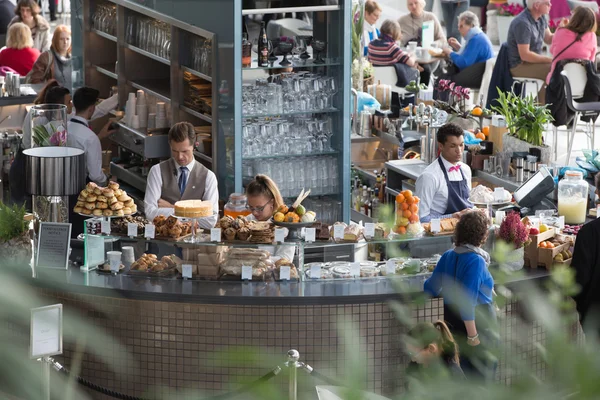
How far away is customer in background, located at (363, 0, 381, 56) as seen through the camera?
12.6 meters

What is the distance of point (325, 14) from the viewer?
7711mm

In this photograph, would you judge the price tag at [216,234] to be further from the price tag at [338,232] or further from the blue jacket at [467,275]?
the blue jacket at [467,275]

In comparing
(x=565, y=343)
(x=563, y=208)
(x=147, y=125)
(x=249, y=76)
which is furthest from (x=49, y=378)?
(x=147, y=125)

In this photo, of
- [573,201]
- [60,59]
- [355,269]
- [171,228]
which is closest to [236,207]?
[171,228]

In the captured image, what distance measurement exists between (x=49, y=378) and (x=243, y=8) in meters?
6.89

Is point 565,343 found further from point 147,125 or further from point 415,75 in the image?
point 415,75

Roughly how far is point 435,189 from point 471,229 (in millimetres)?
1411

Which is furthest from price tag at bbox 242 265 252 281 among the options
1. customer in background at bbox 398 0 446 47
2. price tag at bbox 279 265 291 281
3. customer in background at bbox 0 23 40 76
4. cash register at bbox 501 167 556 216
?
customer in background at bbox 398 0 446 47

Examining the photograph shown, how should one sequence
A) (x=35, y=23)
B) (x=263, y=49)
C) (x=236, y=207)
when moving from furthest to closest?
(x=35, y=23), (x=263, y=49), (x=236, y=207)

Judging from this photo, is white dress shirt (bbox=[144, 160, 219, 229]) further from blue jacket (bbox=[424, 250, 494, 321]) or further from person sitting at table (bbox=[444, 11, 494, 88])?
person sitting at table (bbox=[444, 11, 494, 88])

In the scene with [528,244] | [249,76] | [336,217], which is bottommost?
[336,217]

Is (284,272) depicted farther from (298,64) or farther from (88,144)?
(298,64)

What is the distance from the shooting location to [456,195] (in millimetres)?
5832

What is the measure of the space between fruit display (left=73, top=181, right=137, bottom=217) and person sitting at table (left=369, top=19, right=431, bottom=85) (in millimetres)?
7333
